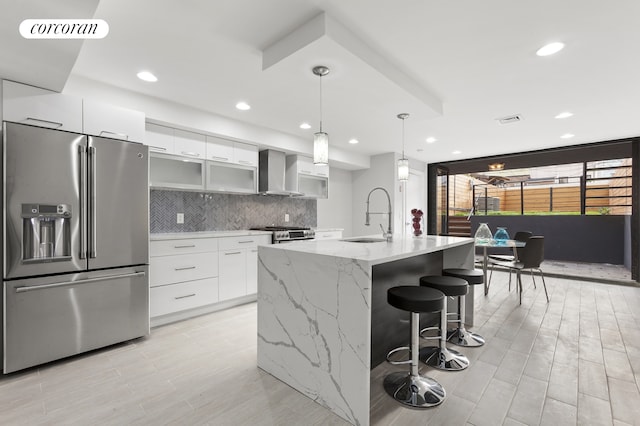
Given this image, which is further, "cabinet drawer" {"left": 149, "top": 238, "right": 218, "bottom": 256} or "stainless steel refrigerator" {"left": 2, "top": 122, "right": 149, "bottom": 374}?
"cabinet drawer" {"left": 149, "top": 238, "right": 218, "bottom": 256}

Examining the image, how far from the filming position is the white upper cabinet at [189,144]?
3.49m

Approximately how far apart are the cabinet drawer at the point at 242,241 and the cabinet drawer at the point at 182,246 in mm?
108

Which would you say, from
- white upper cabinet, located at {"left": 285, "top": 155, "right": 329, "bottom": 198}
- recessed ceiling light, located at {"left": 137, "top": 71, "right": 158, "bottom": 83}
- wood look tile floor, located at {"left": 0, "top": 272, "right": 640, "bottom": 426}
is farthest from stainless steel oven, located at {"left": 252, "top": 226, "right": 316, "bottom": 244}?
recessed ceiling light, located at {"left": 137, "top": 71, "right": 158, "bottom": 83}

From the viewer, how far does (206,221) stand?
4.12 meters

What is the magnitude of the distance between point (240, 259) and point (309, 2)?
290cm

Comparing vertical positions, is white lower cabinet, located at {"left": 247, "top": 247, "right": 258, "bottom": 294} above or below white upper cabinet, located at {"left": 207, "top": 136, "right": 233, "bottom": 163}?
below

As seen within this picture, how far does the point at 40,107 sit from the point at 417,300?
3154 millimetres

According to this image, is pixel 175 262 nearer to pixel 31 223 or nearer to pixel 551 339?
pixel 31 223

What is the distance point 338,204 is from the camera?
20.5 feet

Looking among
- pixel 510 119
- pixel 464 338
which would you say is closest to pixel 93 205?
pixel 464 338

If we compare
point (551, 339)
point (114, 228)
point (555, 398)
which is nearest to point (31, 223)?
point (114, 228)

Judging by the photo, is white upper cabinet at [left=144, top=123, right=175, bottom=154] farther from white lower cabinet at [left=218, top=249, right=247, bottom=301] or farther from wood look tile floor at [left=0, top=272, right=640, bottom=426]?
wood look tile floor at [left=0, top=272, right=640, bottom=426]

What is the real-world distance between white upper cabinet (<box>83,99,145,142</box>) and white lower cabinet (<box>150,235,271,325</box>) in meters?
1.05

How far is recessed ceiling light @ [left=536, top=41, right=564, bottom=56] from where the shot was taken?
7.22ft
